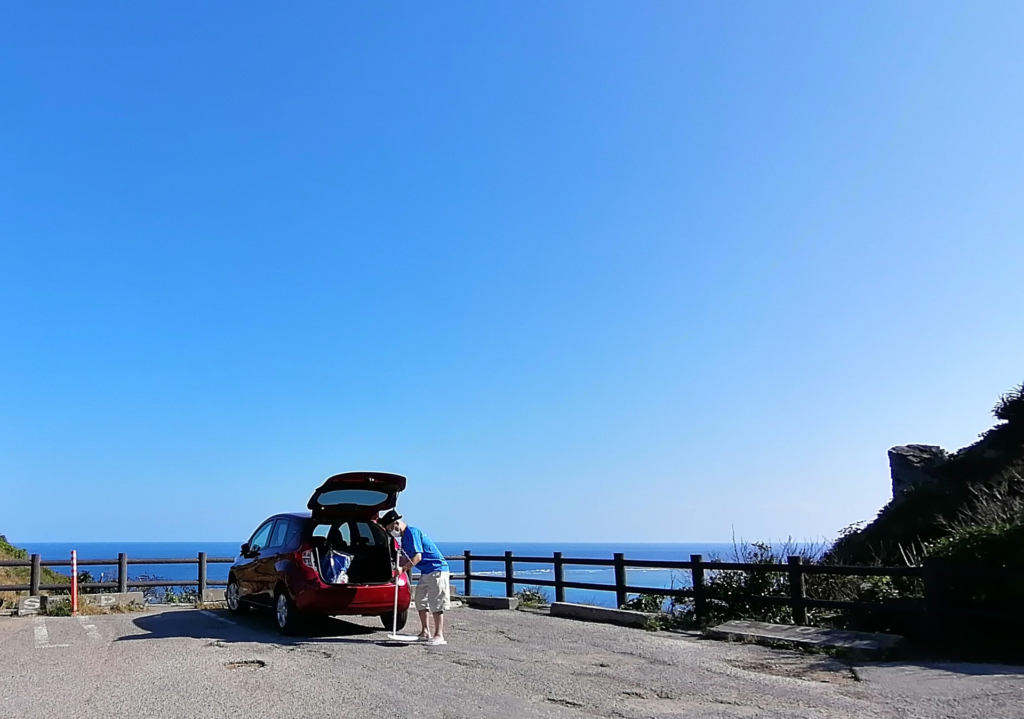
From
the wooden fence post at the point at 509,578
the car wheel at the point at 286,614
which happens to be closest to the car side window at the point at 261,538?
the car wheel at the point at 286,614

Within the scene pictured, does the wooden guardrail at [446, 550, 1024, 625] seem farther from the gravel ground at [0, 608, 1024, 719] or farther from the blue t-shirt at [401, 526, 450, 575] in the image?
the blue t-shirt at [401, 526, 450, 575]

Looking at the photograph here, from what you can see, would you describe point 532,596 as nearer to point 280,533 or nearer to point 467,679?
point 280,533

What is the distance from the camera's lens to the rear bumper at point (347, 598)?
35.8 ft

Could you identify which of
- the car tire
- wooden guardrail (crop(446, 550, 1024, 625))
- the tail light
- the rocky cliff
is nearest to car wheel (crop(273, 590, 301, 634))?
the tail light

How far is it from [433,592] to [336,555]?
5.00 feet

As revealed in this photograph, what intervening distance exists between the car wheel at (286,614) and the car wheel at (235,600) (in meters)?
1.91

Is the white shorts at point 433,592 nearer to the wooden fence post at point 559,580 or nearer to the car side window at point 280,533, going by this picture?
the car side window at point 280,533

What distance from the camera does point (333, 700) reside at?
23.4 ft

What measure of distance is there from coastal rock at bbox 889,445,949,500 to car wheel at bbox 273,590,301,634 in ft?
61.7

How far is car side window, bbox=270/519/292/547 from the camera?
11905 millimetres

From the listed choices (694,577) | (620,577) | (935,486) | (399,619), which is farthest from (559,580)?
(935,486)

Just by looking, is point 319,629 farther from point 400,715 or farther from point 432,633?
point 400,715

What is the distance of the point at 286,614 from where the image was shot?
11.3m

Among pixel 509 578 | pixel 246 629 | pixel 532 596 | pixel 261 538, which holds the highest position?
pixel 261 538
